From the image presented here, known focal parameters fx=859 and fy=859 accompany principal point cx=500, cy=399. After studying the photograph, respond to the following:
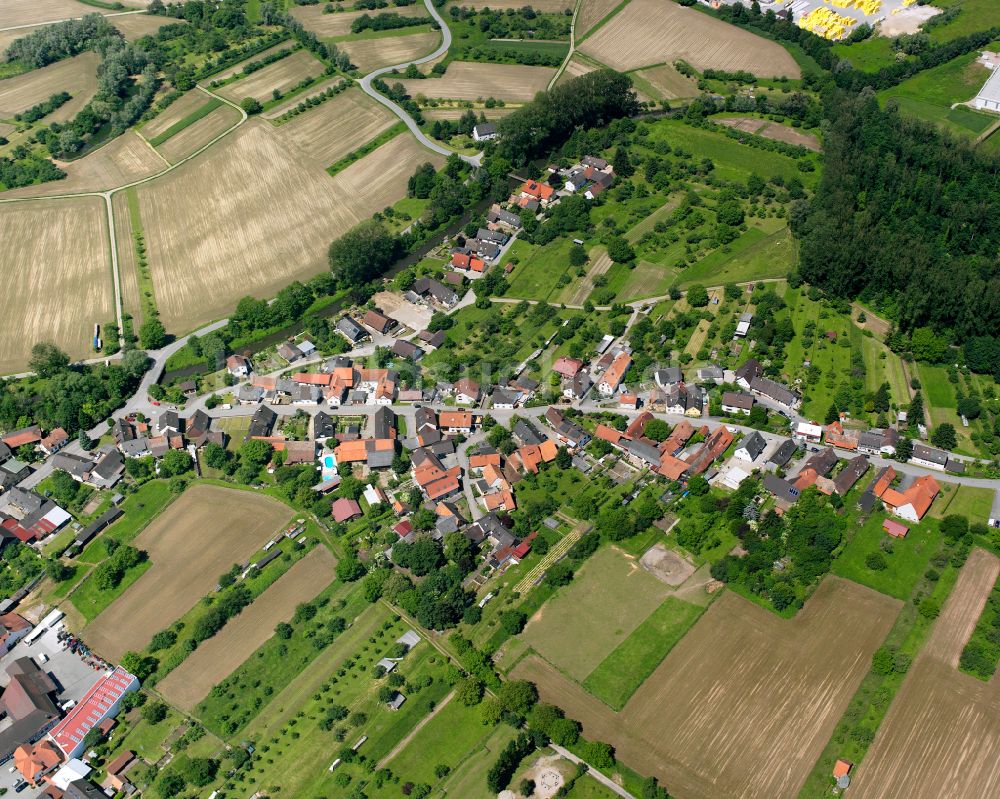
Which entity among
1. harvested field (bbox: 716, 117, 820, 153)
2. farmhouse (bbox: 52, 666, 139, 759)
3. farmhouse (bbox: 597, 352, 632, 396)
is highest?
harvested field (bbox: 716, 117, 820, 153)

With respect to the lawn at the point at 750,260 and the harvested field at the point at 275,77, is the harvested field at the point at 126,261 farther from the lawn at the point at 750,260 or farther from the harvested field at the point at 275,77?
the lawn at the point at 750,260

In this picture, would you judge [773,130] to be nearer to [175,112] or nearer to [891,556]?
[891,556]

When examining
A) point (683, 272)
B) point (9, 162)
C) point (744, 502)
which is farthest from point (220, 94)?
point (744, 502)

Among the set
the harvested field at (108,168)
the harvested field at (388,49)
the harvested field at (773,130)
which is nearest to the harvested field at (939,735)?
the harvested field at (773,130)

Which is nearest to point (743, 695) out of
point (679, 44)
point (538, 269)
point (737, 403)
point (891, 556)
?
point (891, 556)

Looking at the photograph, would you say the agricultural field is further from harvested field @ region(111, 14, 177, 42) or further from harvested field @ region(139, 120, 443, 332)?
harvested field @ region(111, 14, 177, 42)

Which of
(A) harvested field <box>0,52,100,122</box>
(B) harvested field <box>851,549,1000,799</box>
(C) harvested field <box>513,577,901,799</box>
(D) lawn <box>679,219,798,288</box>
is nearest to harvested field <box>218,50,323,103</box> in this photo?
(A) harvested field <box>0,52,100,122</box>

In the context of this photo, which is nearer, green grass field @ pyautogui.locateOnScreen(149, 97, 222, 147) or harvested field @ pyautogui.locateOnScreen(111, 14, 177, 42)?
green grass field @ pyautogui.locateOnScreen(149, 97, 222, 147)
